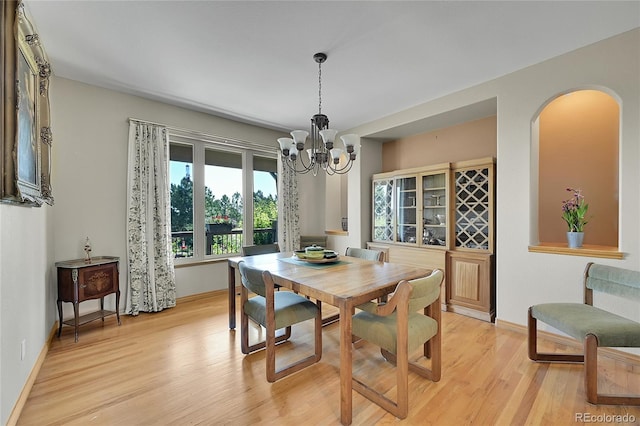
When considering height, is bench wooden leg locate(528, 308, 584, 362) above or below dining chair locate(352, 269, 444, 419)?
below

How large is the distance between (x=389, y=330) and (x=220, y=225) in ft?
10.6

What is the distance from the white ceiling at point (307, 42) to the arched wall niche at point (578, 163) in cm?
78

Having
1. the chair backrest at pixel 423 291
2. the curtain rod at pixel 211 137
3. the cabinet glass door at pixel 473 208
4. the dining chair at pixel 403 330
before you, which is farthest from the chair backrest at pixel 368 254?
the curtain rod at pixel 211 137

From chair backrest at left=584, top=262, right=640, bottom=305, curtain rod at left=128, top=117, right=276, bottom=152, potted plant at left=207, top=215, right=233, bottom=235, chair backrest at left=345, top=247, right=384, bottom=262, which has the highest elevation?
curtain rod at left=128, top=117, right=276, bottom=152

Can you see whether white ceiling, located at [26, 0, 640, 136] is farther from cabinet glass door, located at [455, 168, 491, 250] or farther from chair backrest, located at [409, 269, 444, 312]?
chair backrest, located at [409, 269, 444, 312]

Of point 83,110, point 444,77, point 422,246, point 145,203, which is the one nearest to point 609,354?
point 422,246

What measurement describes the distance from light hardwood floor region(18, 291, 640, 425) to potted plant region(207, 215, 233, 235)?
1.70 meters

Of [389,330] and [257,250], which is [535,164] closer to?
[389,330]

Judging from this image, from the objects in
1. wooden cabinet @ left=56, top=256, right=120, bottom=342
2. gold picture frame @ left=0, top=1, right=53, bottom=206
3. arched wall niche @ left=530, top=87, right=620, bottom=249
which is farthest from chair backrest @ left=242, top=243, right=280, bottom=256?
arched wall niche @ left=530, top=87, right=620, bottom=249

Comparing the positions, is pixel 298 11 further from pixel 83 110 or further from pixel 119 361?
pixel 119 361

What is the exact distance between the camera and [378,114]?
405 centimetres

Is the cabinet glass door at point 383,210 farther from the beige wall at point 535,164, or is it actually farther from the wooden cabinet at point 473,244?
the beige wall at point 535,164

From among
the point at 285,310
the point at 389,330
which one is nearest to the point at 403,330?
the point at 389,330

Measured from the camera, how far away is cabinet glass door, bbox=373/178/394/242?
4277mm
